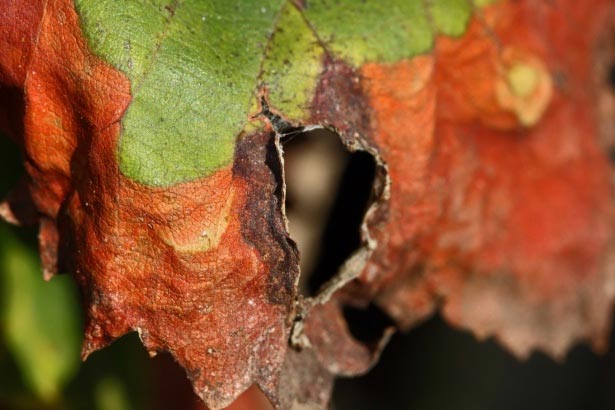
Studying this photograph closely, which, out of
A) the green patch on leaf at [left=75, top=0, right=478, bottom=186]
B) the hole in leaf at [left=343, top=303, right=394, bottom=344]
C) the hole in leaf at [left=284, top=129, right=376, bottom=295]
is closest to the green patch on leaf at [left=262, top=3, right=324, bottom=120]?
the green patch on leaf at [left=75, top=0, right=478, bottom=186]

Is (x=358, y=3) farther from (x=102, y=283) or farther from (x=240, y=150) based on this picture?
Answer: (x=102, y=283)

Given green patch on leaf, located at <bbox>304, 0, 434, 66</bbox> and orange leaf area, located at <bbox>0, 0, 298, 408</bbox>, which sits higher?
green patch on leaf, located at <bbox>304, 0, 434, 66</bbox>

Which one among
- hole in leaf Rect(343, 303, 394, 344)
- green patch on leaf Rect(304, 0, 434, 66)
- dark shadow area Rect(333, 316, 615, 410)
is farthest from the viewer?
dark shadow area Rect(333, 316, 615, 410)

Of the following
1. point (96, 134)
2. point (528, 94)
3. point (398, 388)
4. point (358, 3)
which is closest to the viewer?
point (96, 134)

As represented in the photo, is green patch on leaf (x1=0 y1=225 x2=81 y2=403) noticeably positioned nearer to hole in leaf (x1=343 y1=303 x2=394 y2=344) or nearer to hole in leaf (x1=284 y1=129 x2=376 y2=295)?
hole in leaf (x1=284 y1=129 x2=376 y2=295)

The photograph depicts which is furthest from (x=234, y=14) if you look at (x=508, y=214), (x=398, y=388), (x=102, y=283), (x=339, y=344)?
Result: (x=398, y=388)

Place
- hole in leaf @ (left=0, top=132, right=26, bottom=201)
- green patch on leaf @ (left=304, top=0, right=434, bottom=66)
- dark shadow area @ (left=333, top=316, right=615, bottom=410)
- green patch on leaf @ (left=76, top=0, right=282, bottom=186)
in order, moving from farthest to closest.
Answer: dark shadow area @ (left=333, top=316, right=615, bottom=410) < hole in leaf @ (left=0, top=132, right=26, bottom=201) < green patch on leaf @ (left=304, top=0, right=434, bottom=66) < green patch on leaf @ (left=76, top=0, right=282, bottom=186)

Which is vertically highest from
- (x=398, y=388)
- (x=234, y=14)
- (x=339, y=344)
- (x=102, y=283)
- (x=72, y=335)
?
(x=234, y=14)

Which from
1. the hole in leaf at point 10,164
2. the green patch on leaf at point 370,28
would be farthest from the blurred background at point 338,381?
the green patch on leaf at point 370,28
